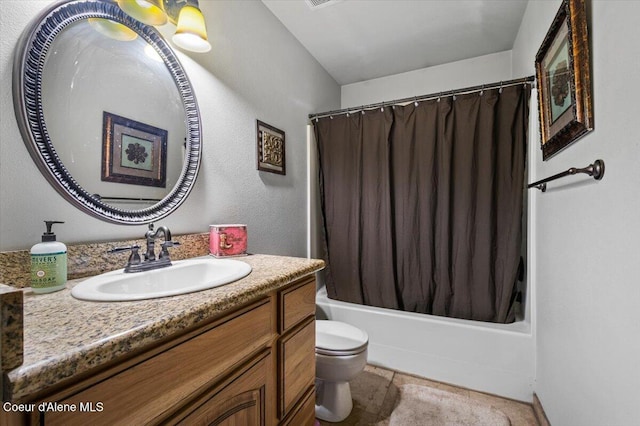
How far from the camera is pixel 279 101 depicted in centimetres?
186

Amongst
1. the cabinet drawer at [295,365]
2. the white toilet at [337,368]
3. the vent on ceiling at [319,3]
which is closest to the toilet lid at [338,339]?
the white toilet at [337,368]

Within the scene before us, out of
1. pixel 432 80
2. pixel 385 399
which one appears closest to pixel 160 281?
pixel 385 399

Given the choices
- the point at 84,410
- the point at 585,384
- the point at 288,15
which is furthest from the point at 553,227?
the point at 288,15

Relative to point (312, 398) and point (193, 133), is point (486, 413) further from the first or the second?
point (193, 133)

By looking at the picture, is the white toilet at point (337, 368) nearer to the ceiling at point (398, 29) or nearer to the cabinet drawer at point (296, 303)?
the cabinet drawer at point (296, 303)

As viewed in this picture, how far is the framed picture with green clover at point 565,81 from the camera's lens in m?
0.88

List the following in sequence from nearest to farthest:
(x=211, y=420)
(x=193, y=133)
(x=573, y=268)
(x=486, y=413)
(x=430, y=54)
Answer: (x=211, y=420)
(x=573, y=268)
(x=193, y=133)
(x=486, y=413)
(x=430, y=54)

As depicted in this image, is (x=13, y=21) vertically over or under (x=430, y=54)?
under

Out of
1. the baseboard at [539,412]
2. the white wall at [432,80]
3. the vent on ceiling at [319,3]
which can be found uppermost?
the vent on ceiling at [319,3]

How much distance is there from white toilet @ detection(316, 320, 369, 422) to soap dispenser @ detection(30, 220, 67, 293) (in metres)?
1.10

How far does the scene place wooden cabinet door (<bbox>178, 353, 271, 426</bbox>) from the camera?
2.00 ft

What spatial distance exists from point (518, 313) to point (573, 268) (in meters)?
1.01

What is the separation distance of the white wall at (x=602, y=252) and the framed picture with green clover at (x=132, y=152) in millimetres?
1533

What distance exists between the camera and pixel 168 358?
537mm
